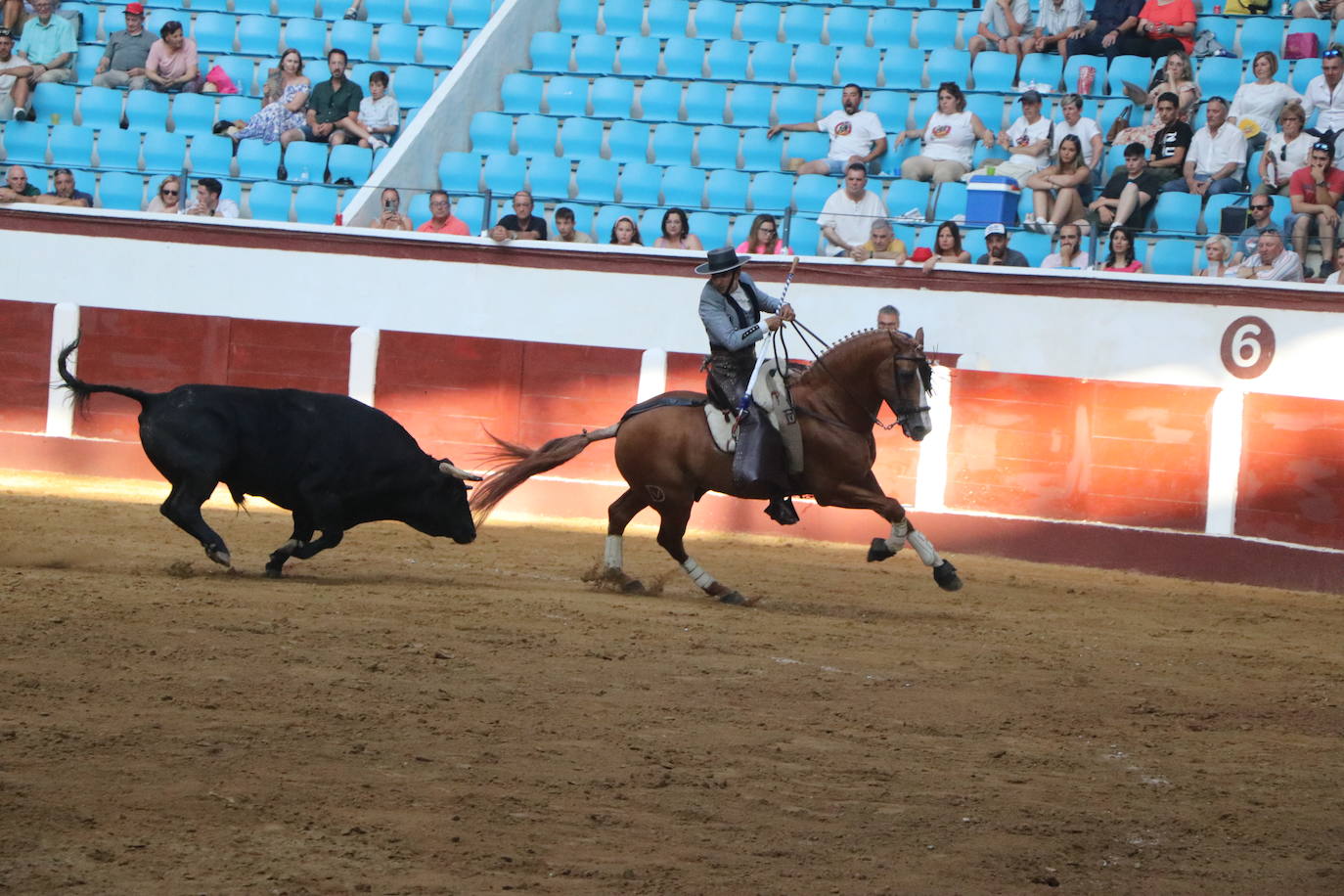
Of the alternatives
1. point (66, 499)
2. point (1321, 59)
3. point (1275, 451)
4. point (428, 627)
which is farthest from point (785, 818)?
Answer: point (1321, 59)

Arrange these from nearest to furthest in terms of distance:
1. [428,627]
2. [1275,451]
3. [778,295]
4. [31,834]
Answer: [31,834] → [428,627] → [1275,451] → [778,295]

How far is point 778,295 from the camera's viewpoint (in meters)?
13.3

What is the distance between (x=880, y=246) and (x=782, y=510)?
5.01 meters

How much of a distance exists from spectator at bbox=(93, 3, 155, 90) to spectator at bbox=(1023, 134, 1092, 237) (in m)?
9.35

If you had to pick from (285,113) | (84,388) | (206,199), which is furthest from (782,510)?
(285,113)

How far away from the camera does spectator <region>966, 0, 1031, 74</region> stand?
1565 cm

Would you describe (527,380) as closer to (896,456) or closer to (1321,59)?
(896,456)

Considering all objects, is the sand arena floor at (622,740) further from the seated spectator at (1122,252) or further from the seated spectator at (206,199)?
the seated spectator at (206,199)

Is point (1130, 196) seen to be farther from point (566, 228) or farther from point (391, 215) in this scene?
point (391, 215)

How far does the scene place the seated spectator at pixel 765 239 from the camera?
44.5 ft

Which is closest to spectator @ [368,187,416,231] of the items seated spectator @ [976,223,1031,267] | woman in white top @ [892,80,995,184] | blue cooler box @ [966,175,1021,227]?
woman in white top @ [892,80,995,184]

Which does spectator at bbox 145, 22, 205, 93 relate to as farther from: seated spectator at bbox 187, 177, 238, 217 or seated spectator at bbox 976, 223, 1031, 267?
seated spectator at bbox 976, 223, 1031, 267

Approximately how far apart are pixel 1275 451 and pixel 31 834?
10086 millimetres

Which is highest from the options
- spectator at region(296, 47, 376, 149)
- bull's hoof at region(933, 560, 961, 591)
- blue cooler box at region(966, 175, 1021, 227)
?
spectator at region(296, 47, 376, 149)
